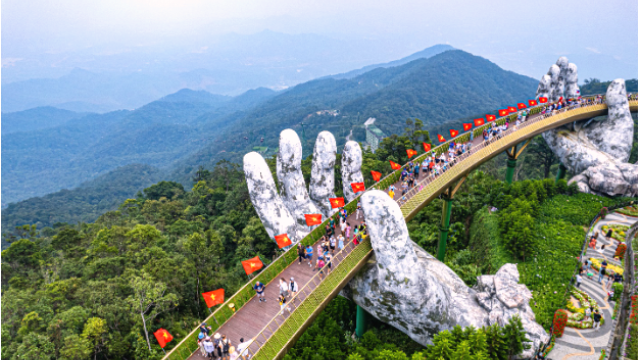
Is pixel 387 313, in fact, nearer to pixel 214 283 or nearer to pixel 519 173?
pixel 214 283

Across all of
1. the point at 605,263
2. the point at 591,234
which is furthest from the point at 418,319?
the point at 591,234

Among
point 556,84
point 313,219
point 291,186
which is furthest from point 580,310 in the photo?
point 556,84

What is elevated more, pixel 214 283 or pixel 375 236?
pixel 375 236

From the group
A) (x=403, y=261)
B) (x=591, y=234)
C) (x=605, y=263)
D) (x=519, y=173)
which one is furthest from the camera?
(x=519, y=173)

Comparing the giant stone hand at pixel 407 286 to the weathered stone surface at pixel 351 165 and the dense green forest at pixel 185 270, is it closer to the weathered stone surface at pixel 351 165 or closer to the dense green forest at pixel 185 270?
the dense green forest at pixel 185 270

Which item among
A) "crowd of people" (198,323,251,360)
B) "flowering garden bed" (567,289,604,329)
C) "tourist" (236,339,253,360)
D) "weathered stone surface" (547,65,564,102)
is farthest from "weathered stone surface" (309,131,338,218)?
"weathered stone surface" (547,65,564,102)

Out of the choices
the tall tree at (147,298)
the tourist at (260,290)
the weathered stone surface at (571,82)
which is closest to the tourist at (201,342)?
the tourist at (260,290)
